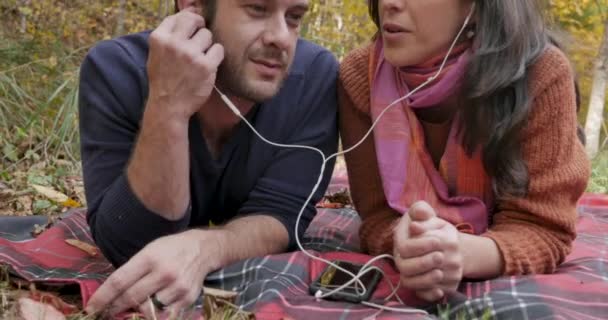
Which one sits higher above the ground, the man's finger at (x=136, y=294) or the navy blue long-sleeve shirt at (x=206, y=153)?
the navy blue long-sleeve shirt at (x=206, y=153)

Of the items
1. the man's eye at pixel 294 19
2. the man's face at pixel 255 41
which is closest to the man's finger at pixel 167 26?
the man's face at pixel 255 41

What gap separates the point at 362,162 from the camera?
2.65m

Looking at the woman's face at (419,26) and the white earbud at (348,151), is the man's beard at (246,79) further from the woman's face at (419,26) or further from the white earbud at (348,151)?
the woman's face at (419,26)

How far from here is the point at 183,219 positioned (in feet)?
7.32

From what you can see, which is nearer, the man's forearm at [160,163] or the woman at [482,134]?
the man's forearm at [160,163]

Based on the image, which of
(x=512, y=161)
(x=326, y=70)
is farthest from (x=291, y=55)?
(x=512, y=161)

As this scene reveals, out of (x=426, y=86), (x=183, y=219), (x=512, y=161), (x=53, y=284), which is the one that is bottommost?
(x=53, y=284)

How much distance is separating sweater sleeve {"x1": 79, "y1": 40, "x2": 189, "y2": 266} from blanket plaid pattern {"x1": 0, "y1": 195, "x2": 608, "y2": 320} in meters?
0.16

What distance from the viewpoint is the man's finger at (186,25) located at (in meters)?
2.15

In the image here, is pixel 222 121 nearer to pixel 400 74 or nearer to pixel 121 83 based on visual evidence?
pixel 121 83

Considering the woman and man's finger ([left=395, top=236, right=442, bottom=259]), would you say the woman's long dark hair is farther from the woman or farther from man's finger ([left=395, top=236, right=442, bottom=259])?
man's finger ([left=395, top=236, right=442, bottom=259])

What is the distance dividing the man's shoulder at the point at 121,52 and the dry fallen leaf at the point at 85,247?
26.8 inches

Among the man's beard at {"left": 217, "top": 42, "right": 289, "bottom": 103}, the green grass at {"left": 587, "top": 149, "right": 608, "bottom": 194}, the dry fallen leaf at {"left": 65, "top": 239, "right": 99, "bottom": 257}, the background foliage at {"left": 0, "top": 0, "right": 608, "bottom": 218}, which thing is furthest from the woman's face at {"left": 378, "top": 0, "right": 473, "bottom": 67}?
the green grass at {"left": 587, "top": 149, "right": 608, "bottom": 194}

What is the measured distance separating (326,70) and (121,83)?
773mm
